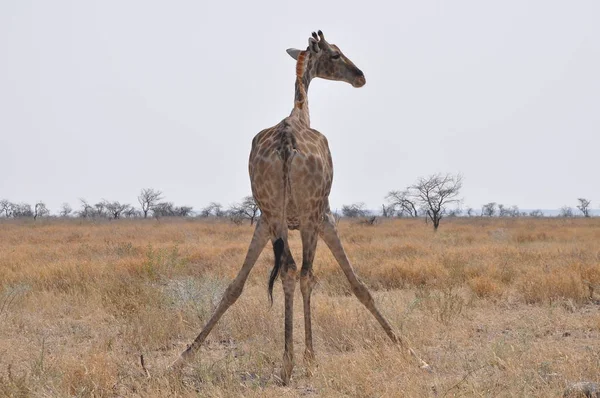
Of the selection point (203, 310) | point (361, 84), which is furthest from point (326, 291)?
point (361, 84)

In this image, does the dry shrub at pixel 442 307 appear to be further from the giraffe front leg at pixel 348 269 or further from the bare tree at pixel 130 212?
the bare tree at pixel 130 212

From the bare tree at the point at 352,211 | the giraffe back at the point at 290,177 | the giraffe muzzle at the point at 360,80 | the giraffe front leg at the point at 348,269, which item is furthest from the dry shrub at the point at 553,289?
the bare tree at the point at 352,211

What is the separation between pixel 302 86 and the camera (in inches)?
221

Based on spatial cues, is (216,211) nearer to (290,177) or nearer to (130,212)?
(130,212)

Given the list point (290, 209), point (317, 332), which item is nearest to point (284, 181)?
point (290, 209)

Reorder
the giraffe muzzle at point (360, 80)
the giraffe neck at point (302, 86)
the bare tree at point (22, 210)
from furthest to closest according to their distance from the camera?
the bare tree at point (22, 210) < the giraffe muzzle at point (360, 80) < the giraffe neck at point (302, 86)

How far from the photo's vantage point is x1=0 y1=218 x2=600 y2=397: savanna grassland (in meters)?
4.31

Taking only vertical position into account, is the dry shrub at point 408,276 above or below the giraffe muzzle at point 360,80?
below

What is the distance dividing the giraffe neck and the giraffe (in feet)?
0.89

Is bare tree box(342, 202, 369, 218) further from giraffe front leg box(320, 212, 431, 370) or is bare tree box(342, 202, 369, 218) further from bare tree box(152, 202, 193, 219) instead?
giraffe front leg box(320, 212, 431, 370)

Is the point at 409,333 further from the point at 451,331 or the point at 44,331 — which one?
the point at 44,331

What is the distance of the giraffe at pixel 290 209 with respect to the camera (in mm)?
4488

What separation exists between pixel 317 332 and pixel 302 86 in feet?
8.63

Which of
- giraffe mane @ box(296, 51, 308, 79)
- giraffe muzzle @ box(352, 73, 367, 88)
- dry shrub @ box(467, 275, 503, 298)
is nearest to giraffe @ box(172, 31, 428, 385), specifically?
giraffe mane @ box(296, 51, 308, 79)
